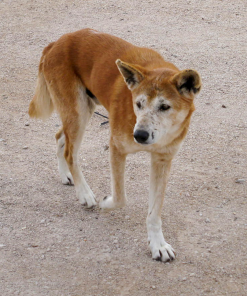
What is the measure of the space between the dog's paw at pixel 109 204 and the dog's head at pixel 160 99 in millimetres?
941

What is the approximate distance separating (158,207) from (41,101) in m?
1.97

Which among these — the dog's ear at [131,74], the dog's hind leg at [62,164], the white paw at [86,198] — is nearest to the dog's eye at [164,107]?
the dog's ear at [131,74]

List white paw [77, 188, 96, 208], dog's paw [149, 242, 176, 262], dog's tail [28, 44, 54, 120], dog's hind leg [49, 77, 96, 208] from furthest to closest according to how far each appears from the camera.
Result: dog's tail [28, 44, 54, 120] < white paw [77, 188, 96, 208] < dog's hind leg [49, 77, 96, 208] < dog's paw [149, 242, 176, 262]

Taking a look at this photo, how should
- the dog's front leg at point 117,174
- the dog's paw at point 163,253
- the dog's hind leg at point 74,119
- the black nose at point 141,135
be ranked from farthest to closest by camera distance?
the dog's hind leg at point 74,119, the dog's front leg at point 117,174, the dog's paw at point 163,253, the black nose at point 141,135

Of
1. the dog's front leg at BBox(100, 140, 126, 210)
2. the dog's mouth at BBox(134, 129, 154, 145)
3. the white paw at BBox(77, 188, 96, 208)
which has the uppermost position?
the dog's mouth at BBox(134, 129, 154, 145)

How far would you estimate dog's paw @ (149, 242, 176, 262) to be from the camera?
398 cm

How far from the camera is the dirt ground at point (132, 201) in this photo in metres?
3.76

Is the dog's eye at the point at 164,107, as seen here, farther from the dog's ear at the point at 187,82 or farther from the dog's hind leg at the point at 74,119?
the dog's hind leg at the point at 74,119

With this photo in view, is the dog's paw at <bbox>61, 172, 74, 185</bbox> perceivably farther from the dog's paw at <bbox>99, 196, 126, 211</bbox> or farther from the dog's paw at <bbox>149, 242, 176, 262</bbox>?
the dog's paw at <bbox>149, 242, 176, 262</bbox>

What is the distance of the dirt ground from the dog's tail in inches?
25.8

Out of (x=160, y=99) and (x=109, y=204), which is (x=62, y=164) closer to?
(x=109, y=204)

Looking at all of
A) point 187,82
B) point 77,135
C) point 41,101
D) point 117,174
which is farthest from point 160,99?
point 41,101

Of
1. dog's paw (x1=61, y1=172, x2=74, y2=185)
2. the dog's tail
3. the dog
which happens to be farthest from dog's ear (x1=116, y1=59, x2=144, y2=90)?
dog's paw (x1=61, y1=172, x2=74, y2=185)

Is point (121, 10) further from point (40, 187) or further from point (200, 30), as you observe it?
point (40, 187)
